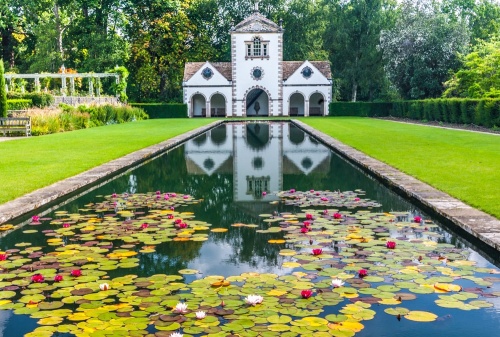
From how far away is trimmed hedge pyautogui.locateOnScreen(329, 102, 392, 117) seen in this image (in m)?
53.2

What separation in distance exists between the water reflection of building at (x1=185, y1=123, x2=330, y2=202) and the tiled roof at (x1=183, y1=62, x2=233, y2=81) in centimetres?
3275

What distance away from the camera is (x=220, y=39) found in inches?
2501

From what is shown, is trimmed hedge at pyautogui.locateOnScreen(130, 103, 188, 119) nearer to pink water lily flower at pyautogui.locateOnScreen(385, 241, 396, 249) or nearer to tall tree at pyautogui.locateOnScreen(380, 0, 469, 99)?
tall tree at pyautogui.locateOnScreen(380, 0, 469, 99)

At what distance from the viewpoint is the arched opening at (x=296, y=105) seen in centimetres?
5731

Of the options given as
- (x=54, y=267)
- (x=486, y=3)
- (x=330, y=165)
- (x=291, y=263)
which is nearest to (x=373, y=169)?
(x=330, y=165)

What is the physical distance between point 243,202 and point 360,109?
45529 millimetres

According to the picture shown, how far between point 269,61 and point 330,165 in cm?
4123

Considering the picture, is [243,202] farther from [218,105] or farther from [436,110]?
[218,105]

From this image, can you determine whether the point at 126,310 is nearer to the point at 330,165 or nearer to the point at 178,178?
the point at 178,178

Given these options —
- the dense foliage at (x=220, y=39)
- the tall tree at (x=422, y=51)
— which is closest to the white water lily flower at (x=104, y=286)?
the dense foliage at (x=220, y=39)

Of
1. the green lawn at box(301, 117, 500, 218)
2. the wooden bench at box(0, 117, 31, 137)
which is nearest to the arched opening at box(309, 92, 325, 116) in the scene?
the wooden bench at box(0, 117, 31, 137)

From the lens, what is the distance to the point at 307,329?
410 centimetres

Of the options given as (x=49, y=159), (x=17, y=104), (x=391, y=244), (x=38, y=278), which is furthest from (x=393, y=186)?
(x=17, y=104)

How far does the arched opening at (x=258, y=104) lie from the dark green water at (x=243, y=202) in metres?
37.1
